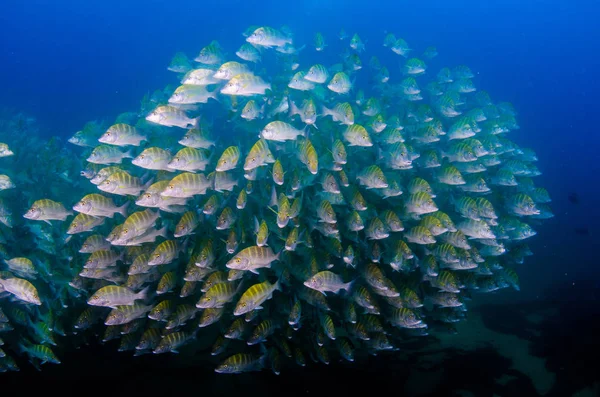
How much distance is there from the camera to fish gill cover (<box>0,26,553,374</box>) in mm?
4590

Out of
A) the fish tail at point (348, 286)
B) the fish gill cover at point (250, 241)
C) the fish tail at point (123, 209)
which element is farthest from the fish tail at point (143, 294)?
the fish tail at point (348, 286)

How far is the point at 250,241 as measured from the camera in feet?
16.4

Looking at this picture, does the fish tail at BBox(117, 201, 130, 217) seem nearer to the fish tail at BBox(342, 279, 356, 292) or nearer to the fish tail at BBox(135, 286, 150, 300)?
the fish tail at BBox(135, 286, 150, 300)

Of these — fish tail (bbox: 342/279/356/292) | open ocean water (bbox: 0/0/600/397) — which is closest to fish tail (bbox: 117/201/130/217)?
open ocean water (bbox: 0/0/600/397)

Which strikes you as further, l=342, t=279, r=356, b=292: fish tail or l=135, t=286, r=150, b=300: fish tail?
l=342, t=279, r=356, b=292: fish tail

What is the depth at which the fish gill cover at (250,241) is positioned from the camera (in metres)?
4.59

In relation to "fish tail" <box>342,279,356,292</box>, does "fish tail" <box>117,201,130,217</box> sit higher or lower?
higher

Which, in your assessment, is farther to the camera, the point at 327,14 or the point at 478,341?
the point at 327,14

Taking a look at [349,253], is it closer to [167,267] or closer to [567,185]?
[167,267]

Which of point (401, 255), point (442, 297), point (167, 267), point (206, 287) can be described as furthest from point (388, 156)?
point (167, 267)

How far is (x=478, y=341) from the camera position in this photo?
6.50 metres

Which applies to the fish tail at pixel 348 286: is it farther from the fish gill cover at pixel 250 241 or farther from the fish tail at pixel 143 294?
the fish tail at pixel 143 294

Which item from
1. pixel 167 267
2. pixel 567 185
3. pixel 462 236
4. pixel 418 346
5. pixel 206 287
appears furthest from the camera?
pixel 567 185

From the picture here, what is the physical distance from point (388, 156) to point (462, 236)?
167cm
